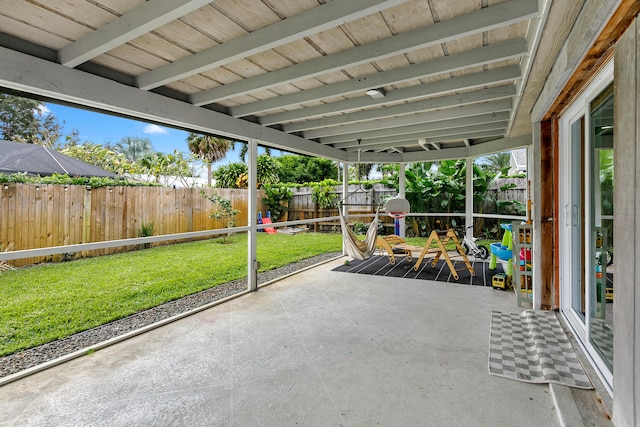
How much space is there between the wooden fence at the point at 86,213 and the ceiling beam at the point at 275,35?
3871mm

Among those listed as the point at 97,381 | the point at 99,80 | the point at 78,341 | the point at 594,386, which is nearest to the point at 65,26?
the point at 99,80

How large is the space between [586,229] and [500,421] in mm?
1553

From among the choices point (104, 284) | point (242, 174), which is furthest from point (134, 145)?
point (104, 284)

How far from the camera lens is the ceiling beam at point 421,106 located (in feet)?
10.5

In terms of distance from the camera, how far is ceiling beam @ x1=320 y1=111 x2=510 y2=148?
4129 mm

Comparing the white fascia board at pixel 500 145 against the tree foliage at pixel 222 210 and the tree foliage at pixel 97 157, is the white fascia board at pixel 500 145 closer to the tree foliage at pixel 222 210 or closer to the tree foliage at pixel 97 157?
the tree foliage at pixel 222 210

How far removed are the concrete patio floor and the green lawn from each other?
3.80ft

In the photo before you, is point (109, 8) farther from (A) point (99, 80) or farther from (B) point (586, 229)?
(B) point (586, 229)

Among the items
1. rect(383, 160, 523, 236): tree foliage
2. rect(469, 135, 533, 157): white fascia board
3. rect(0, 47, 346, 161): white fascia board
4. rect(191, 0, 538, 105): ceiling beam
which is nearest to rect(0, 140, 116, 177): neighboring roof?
rect(0, 47, 346, 161): white fascia board

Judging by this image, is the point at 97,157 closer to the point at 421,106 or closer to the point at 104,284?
the point at 104,284

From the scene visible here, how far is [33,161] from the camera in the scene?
563 centimetres

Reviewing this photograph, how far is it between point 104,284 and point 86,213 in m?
1.84

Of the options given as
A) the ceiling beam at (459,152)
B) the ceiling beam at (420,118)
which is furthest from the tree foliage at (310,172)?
the ceiling beam at (420,118)

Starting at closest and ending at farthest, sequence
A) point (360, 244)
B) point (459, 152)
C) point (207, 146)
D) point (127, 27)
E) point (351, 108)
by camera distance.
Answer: point (127, 27)
point (351, 108)
point (360, 244)
point (459, 152)
point (207, 146)
